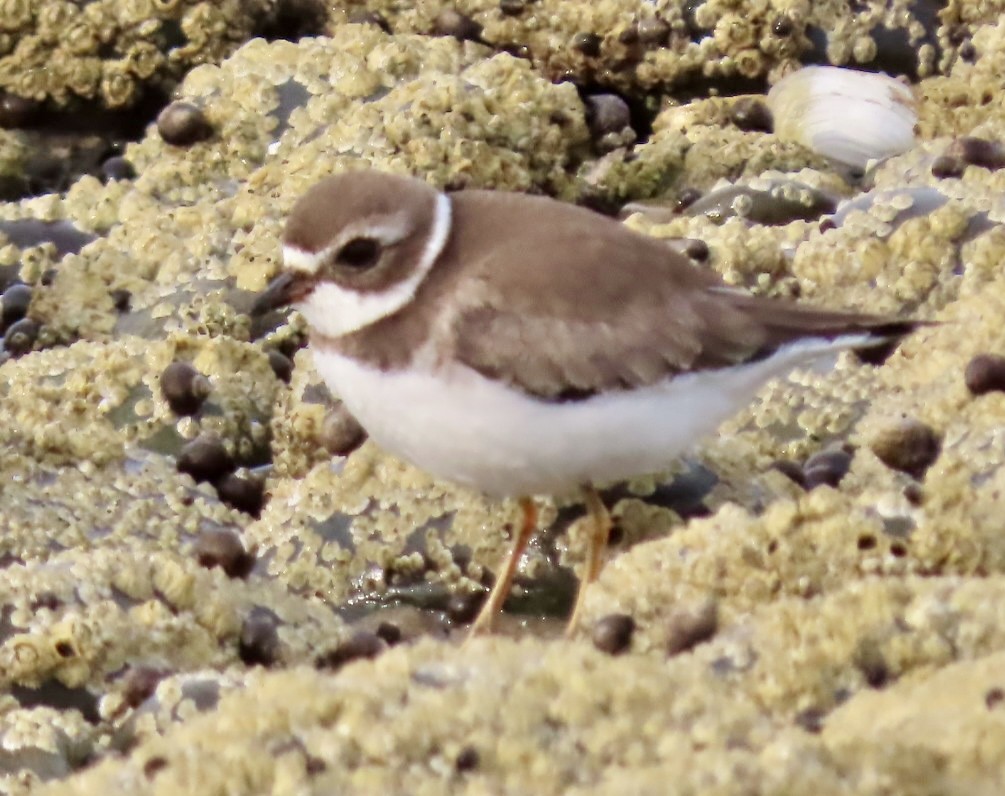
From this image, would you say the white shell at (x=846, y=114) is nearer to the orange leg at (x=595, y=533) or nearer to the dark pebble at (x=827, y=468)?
the dark pebble at (x=827, y=468)

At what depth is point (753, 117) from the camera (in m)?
6.39

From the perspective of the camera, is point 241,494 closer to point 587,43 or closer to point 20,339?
point 20,339

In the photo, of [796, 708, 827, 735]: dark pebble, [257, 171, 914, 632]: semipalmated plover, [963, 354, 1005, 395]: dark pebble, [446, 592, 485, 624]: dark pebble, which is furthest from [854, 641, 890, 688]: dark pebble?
[963, 354, 1005, 395]: dark pebble

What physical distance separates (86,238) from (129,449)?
139 cm

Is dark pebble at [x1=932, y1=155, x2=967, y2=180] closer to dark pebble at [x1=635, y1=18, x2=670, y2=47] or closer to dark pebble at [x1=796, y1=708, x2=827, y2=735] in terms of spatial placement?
dark pebble at [x1=635, y1=18, x2=670, y2=47]

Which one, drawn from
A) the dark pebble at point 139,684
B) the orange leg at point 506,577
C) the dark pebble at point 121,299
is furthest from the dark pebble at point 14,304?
the dark pebble at point 139,684

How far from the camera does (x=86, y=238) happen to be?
5.70 metres

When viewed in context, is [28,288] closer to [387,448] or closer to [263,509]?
[263,509]

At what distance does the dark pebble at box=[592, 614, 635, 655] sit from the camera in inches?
130

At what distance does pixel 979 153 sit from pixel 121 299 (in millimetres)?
3304

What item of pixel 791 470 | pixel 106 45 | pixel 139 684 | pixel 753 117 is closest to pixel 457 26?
pixel 753 117

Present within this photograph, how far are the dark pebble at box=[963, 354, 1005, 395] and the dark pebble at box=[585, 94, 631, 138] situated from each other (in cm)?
253

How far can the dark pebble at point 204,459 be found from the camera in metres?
4.62

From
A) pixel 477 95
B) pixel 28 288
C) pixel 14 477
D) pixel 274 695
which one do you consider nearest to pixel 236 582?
pixel 14 477
